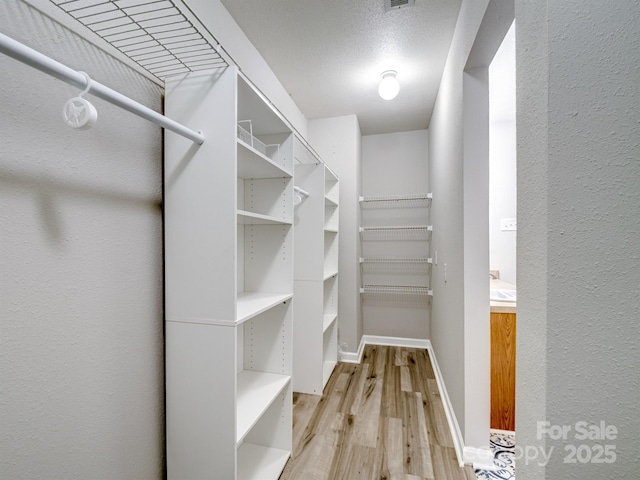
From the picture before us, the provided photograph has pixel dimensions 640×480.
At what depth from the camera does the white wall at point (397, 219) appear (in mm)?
3494

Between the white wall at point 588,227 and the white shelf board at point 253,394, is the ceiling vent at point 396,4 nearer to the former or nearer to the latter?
the white wall at point 588,227

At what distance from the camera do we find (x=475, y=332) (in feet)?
5.29

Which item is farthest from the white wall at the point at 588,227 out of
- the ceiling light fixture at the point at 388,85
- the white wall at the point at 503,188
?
the white wall at the point at 503,188

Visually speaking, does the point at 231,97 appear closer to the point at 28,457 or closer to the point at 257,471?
the point at 28,457

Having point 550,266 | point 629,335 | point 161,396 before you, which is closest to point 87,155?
point 161,396

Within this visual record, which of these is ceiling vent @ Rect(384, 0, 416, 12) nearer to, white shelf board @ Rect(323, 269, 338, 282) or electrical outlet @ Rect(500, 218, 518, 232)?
white shelf board @ Rect(323, 269, 338, 282)

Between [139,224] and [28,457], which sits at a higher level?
[139,224]

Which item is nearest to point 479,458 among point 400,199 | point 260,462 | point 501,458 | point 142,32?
point 501,458

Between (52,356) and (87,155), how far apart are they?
0.62 meters

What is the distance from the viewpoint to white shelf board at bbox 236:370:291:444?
1.21m

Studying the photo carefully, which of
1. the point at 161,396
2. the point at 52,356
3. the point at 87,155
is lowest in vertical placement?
the point at 161,396

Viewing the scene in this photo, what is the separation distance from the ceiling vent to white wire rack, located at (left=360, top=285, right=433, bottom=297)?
2623 mm

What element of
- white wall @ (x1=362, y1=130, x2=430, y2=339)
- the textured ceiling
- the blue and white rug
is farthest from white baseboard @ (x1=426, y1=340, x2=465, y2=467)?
the textured ceiling

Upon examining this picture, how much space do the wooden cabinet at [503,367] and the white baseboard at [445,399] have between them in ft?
1.00
